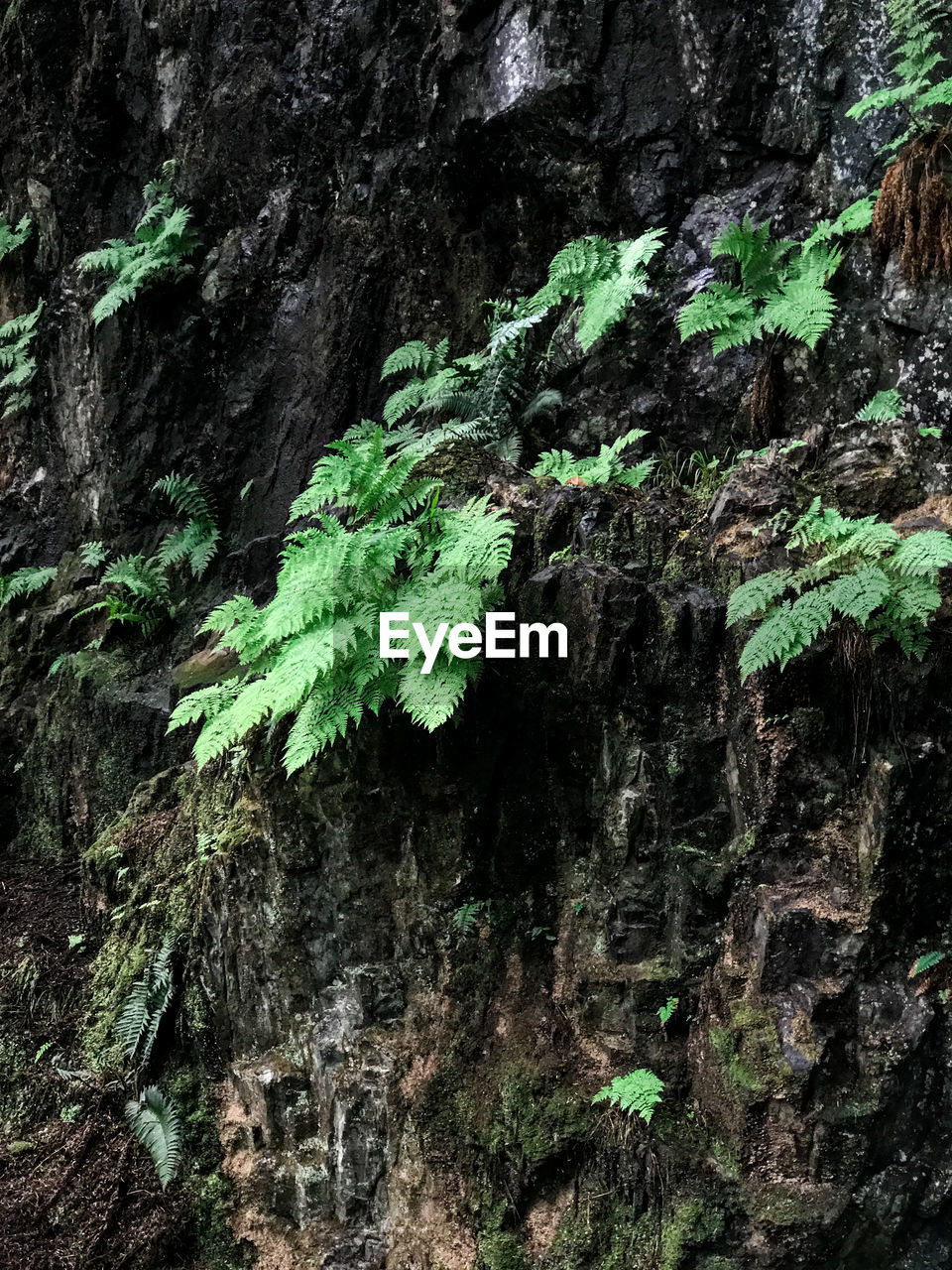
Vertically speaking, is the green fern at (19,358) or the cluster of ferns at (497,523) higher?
the green fern at (19,358)

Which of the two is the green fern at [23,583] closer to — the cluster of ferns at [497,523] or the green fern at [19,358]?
the green fern at [19,358]

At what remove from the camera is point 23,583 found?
321 inches

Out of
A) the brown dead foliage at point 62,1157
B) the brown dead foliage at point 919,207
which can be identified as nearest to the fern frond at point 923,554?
the brown dead foliage at point 919,207

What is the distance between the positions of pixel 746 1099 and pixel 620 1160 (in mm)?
613

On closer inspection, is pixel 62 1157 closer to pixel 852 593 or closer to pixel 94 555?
pixel 94 555

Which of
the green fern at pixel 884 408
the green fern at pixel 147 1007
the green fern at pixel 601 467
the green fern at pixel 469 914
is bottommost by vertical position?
the green fern at pixel 147 1007

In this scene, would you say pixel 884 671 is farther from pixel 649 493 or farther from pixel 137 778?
pixel 137 778

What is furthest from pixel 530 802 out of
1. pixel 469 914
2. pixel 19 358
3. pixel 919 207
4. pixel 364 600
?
pixel 19 358

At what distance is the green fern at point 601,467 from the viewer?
5.32m

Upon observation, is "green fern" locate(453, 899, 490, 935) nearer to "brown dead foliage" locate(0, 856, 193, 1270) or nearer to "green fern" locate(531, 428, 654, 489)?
"brown dead foliage" locate(0, 856, 193, 1270)

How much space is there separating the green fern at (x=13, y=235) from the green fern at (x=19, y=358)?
0.62 meters

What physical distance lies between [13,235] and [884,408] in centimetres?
769

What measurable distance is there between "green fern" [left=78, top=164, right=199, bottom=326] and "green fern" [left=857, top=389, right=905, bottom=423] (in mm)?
5253

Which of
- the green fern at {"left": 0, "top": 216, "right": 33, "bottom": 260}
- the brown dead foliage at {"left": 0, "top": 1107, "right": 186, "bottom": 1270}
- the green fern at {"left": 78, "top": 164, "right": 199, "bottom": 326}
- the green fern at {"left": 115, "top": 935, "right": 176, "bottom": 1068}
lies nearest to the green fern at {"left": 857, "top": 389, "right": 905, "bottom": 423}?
the green fern at {"left": 115, "top": 935, "right": 176, "bottom": 1068}
